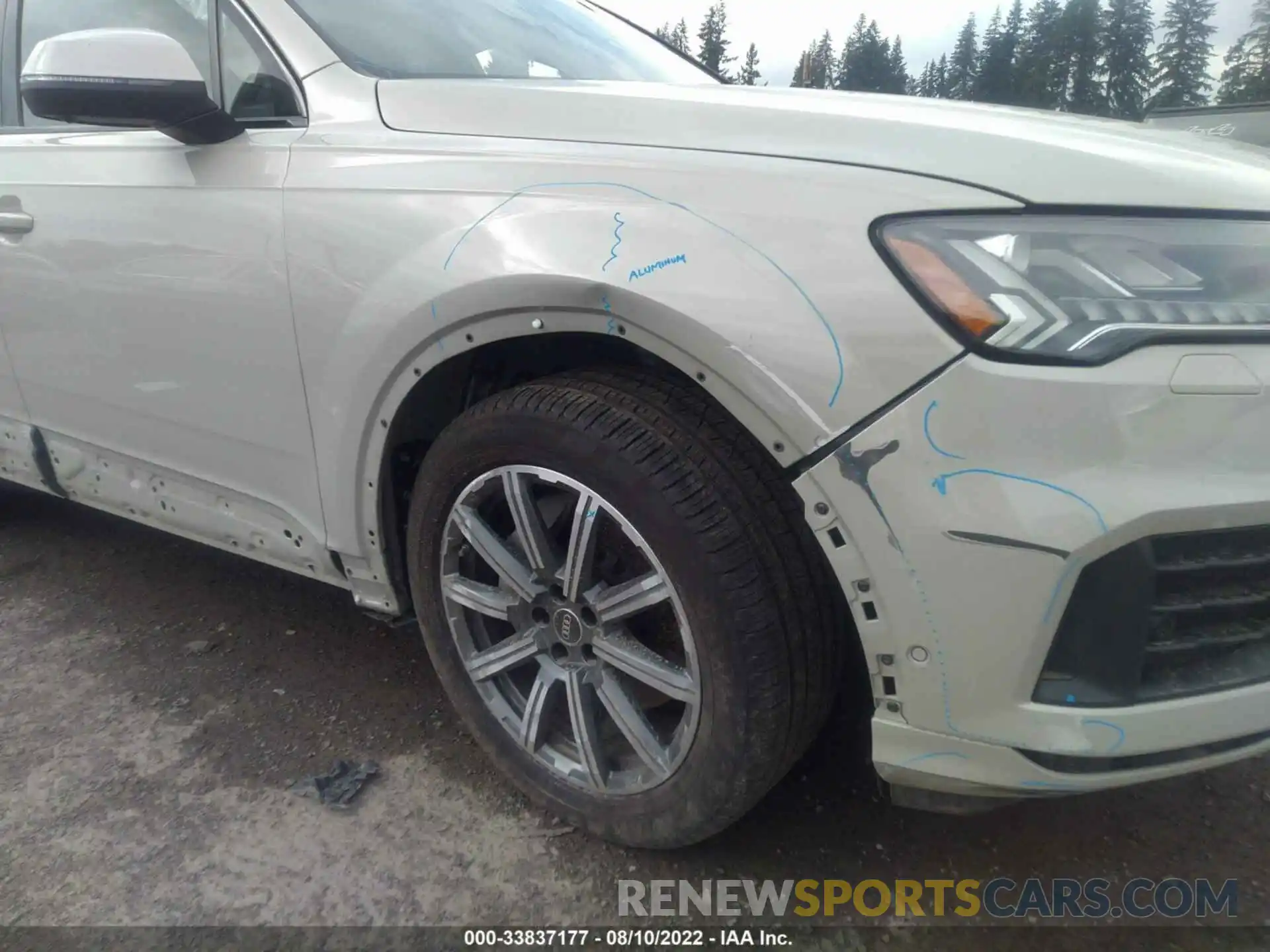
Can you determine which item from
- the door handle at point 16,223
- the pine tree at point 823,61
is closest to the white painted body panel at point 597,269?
the door handle at point 16,223

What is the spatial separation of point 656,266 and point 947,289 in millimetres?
417

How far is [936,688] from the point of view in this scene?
1.26 meters

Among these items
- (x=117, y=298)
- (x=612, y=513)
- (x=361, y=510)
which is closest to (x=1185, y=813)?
(x=612, y=513)

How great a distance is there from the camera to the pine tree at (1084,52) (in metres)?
15.0

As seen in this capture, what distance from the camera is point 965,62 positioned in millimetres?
13367

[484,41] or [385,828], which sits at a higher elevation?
[484,41]

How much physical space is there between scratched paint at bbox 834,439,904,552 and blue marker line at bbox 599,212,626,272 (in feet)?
1.49

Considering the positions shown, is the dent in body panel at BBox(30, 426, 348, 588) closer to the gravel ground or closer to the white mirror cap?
the gravel ground

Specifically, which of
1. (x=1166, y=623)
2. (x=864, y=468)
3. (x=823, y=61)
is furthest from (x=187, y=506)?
(x=823, y=61)

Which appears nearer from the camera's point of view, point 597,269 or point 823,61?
point 597,269

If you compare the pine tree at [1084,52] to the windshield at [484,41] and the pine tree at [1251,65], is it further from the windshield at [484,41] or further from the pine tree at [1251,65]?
the windshield at [484,41]

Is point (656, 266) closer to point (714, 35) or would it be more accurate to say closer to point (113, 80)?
point (113, 80)

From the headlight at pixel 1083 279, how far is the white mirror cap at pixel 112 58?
1.44m

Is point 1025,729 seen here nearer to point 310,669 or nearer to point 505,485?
point 505,485
